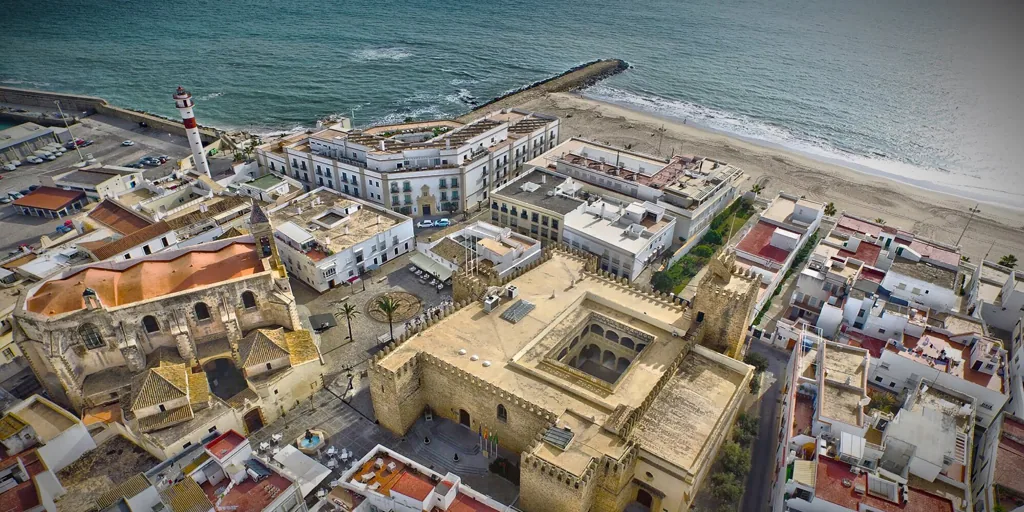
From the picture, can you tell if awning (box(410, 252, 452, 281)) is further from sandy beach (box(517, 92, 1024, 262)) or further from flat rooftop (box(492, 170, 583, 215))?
sandy beach (box(517, 92, 1024, 262))

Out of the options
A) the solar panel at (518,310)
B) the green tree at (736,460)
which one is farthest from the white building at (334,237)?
the green tree at (736,460)

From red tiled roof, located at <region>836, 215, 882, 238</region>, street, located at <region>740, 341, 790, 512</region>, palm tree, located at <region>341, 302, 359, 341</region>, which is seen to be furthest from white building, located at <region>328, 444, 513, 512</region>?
Result: red tiled roof, located at <region>836, 215, 882, 238</region>

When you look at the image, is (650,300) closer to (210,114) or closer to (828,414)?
(828,414)

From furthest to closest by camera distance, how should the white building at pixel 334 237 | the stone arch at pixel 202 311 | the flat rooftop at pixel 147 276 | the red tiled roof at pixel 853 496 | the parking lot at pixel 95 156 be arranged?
the parking lot at pixel 95 156 → the white building at pixel 334 237 → the stone arch at pixel 202 311 → the flat rooftop at pixel 147 276 → the red tiled roof at pixel 853 496

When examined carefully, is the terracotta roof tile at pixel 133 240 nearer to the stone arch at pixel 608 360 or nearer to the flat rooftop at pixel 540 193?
the flat rooftop at pixel 540 193

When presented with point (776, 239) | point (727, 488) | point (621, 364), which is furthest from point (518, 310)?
point (776, 239)

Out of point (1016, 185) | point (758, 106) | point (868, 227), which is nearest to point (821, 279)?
point (868, 227)

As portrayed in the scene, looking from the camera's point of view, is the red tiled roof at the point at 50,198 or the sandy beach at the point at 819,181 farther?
the sandy beach at the point at 819,181
